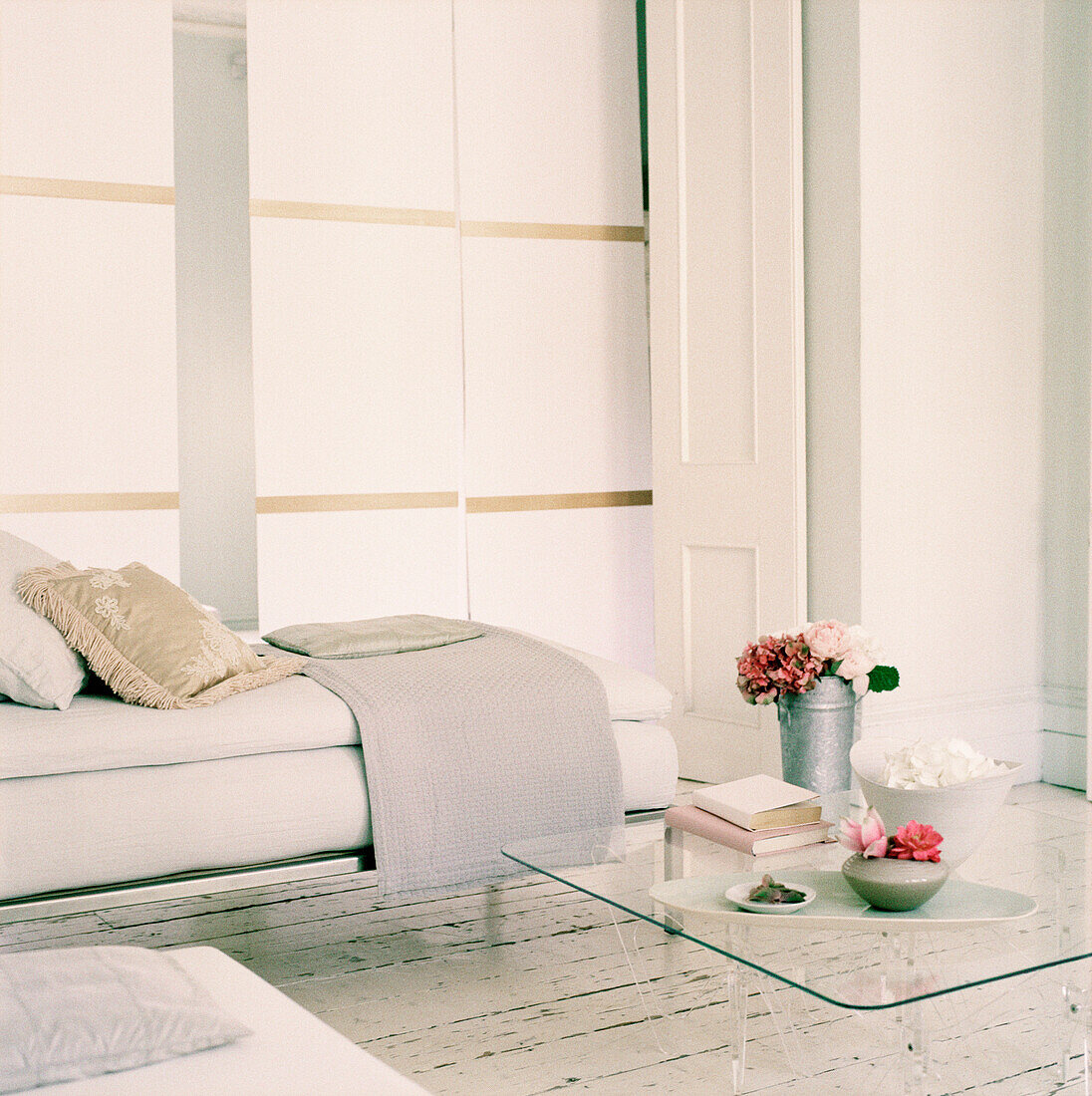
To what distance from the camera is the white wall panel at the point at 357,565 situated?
15.0 ft

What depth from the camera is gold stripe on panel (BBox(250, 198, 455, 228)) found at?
4516 mm

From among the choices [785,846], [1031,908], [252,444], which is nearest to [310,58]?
[252,444]

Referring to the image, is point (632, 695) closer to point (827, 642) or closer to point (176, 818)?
point (827, 642)

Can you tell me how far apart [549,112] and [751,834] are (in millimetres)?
3384

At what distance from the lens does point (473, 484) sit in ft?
15.9

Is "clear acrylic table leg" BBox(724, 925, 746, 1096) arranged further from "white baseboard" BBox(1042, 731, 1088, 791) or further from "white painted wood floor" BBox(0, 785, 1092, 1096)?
"white baseboard" BBox(1042, 731, 1088, 791)

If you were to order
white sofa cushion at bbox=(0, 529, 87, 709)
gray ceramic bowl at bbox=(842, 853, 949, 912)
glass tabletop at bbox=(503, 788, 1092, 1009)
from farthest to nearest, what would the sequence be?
white sofa cushion at bbox=(0, 529, 87, 709) → gray ceramic bowl at bbox=(842, 853, 949, 912) → glass tabletop at bbox=(503, 788, 1092, 1009)

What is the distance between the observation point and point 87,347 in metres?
4.27

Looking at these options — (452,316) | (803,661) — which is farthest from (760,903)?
(452,316)

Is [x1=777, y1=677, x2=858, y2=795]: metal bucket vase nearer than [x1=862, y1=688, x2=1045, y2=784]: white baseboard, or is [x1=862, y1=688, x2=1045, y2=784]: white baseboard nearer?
[x1=777, y1=677, x2=858, y2=795]: metal bucket vase

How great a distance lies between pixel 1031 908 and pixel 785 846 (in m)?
0.41

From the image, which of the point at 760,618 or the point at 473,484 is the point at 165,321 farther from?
the point at 760,618

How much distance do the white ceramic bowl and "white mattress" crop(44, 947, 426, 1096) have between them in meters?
0.92

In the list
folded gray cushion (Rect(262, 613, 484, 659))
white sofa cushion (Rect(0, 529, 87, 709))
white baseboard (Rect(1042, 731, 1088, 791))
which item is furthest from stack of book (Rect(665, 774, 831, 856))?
white baseboard (Rect(1042, 731, 1088, 791))
